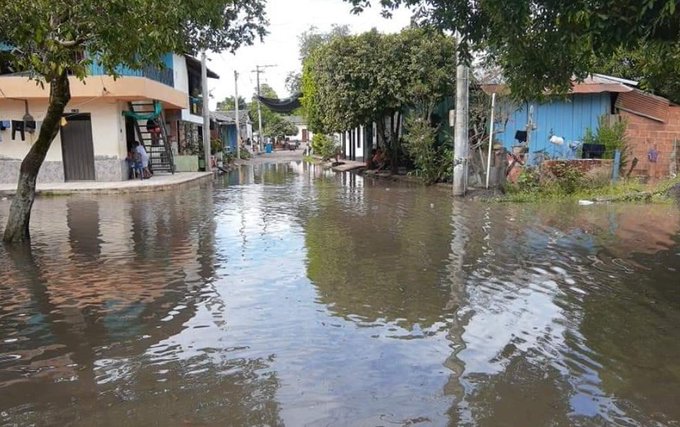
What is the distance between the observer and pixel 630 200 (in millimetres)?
14594

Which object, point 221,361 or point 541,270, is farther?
point 541,270

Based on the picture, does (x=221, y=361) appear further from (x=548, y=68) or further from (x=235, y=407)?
(x=548, y=68)

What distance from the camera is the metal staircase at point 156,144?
2472cm

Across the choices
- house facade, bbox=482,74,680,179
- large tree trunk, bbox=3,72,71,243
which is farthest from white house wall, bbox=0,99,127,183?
house facade, bbox=482,74,680,179

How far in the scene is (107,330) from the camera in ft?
19.0

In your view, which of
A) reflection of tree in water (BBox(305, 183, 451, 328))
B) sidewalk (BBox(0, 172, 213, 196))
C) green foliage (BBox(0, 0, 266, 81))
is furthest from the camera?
sidewalk (BBox(0, 172, 213, 196))

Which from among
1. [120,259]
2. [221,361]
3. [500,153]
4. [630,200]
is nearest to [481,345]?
[221,361]

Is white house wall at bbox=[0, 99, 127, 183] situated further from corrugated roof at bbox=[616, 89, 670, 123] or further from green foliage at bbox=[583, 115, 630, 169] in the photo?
corrugated roof at bbox=[616, 89, 670, 123]

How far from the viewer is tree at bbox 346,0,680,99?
5344 millimetres

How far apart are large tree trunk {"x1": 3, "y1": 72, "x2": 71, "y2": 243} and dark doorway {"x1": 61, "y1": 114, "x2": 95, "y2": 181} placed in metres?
13.4

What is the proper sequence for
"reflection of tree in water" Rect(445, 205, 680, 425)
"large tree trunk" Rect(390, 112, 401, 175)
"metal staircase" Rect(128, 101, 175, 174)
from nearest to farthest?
"reflection of tree in water" Rect(445, 205, 680, 425)
"metal staircase" Rect(128, 101, 175, 174)
"large tree trunk" Rect(390, 112, 401, 175)

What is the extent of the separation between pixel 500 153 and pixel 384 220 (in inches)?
245

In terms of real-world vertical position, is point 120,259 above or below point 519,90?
below

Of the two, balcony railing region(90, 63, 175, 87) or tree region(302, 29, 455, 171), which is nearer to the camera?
tree region(302, 29, 455, 171)
